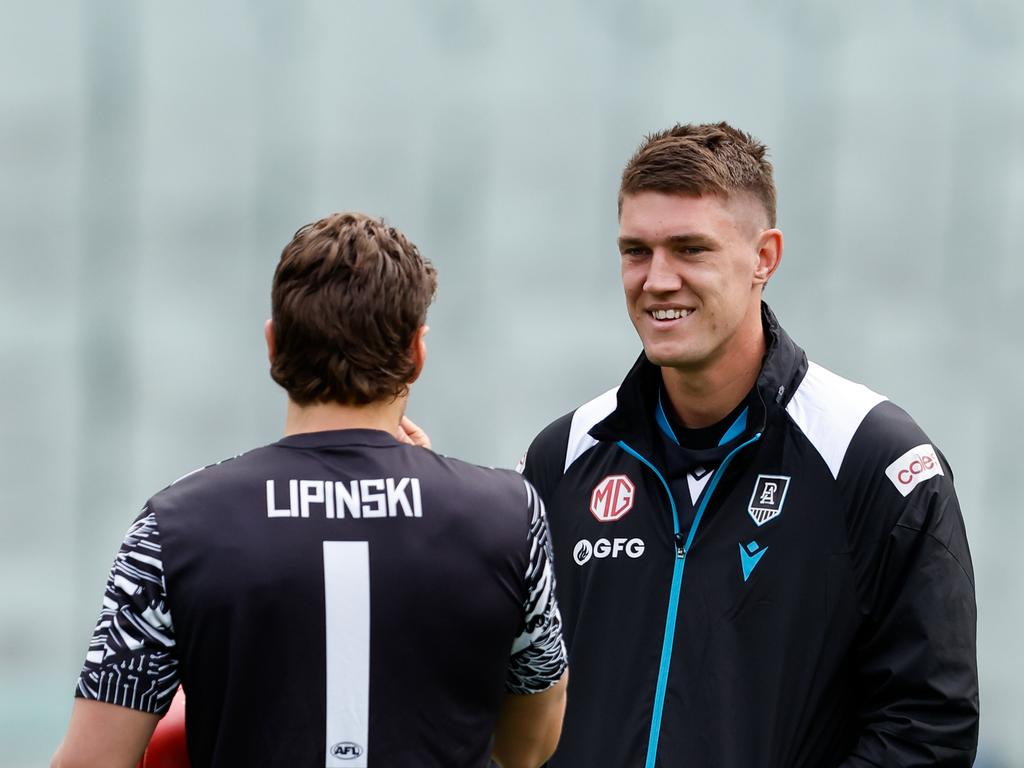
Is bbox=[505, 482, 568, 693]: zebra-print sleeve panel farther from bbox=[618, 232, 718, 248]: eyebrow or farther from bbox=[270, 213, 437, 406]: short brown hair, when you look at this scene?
bbox=[618, 232, 718, 248]: eyebrow

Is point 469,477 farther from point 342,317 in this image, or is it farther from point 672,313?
point 672,313

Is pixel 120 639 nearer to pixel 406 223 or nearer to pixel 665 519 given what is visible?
pixel 665 519

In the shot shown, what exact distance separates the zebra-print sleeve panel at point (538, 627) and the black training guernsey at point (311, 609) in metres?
0.05

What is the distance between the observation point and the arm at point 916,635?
7.16 feet

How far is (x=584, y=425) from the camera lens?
8.74 feet

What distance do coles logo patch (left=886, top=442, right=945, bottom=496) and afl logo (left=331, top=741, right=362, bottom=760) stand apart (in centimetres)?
100

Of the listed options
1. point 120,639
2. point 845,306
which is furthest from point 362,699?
point 845,306

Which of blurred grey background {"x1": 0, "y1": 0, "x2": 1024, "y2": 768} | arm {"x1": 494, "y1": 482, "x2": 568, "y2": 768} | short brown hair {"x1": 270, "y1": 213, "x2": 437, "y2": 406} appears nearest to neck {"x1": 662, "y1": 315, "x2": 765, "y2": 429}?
arm {"x1": 494, "y1": 482, "x2": 568, "y2": 768}

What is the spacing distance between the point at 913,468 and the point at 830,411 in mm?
177

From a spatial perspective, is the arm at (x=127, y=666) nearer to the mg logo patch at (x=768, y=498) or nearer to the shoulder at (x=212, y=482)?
the shoulder at (x=212, y=482)

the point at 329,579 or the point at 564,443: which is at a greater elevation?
the point at 564,443

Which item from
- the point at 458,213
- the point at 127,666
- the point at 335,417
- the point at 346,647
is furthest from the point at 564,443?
the point at 458,213

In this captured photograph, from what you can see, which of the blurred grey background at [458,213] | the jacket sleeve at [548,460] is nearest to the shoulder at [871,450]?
the jacket sleeve at [548,460]

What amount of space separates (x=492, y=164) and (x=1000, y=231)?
2450mm
